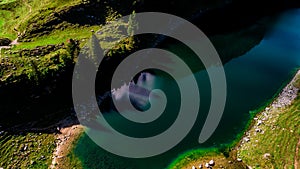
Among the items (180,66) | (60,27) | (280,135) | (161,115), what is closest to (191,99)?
(161,115)

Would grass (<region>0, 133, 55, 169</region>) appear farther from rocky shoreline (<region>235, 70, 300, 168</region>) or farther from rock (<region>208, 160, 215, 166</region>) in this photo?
rocky shoreline (<region>235, 70, 300, 168</region>)

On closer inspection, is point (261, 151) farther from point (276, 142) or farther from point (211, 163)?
point (211, 163)

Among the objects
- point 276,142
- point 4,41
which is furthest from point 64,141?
point 276,142

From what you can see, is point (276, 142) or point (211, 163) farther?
point (276, 142)

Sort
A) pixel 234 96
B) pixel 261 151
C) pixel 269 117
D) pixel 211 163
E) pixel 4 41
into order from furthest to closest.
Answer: pixel 4 41
pixel 234 96
pixel 269 117
pixel 261 151
pixel 211 163

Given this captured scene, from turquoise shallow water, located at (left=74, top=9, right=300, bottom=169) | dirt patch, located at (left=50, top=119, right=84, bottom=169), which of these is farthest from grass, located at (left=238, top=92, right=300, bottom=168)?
dirt patch, located at (left=50, top=119, right=84, bottom=169)

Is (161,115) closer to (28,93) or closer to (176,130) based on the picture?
(176,130)
